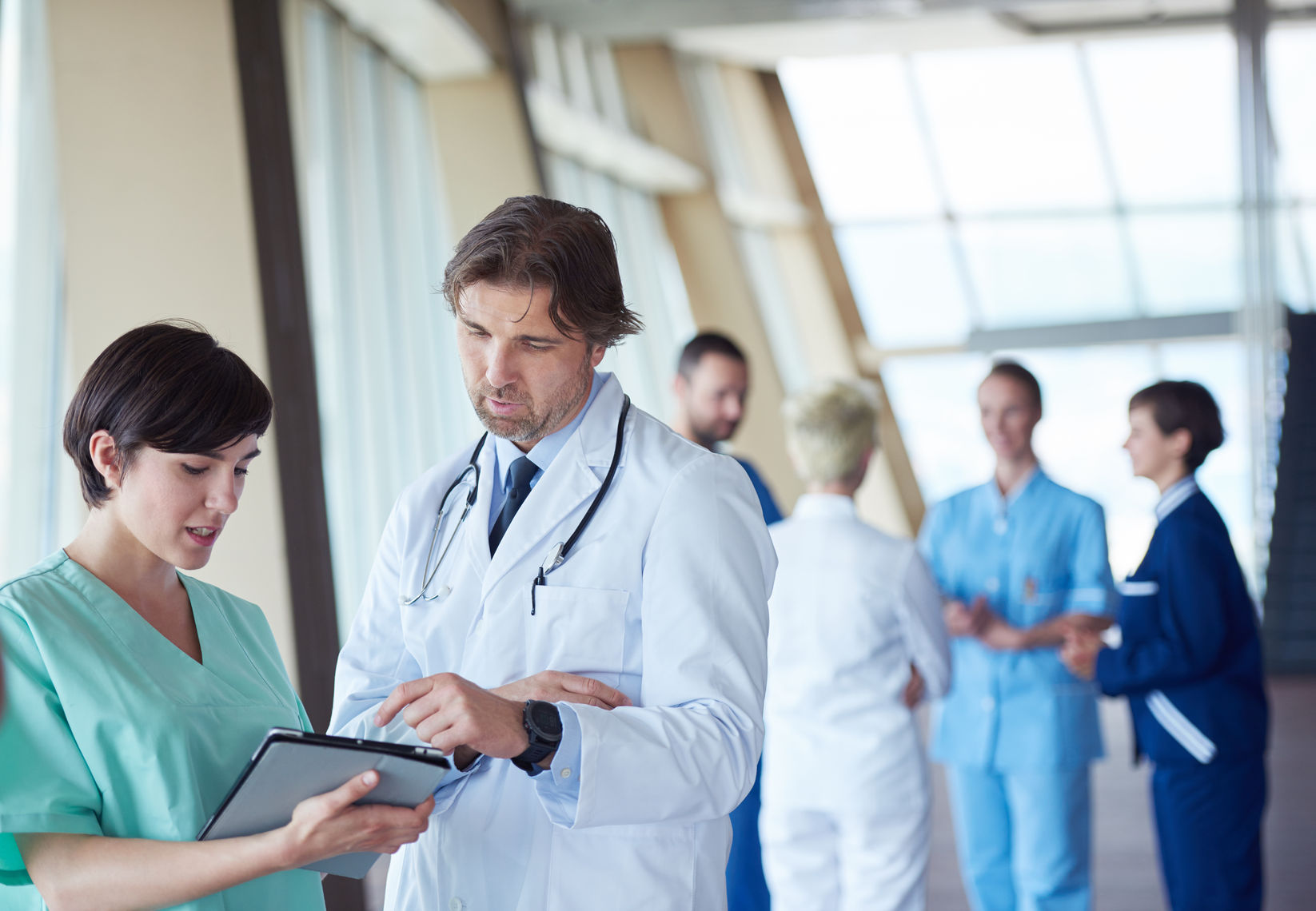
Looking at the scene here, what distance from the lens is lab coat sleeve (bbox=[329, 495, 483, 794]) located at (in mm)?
1468

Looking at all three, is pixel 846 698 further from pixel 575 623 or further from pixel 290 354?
pixel 290 354

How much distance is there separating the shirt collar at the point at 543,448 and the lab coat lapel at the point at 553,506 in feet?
0.09

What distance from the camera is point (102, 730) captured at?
1.18m

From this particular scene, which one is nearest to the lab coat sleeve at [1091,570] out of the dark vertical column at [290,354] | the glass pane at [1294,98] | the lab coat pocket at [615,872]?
the lab coat pocket at [615,872]

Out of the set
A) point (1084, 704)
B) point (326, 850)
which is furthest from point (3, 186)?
point (1084, 704)

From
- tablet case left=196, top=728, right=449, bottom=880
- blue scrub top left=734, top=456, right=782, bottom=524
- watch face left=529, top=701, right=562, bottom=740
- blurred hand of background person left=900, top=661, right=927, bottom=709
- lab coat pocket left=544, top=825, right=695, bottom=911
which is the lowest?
lab coat pocket left=544, top=825, right=695, bottom=911

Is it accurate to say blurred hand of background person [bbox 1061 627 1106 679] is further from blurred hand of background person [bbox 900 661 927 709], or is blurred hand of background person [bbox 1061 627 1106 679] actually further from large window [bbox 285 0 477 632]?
large window [bbox 285 0 477 632]

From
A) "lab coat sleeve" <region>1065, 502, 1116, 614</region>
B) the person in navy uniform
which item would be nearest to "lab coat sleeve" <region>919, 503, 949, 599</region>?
"lab coat sleeve" <region>1065, 502, 1116, 614</region>

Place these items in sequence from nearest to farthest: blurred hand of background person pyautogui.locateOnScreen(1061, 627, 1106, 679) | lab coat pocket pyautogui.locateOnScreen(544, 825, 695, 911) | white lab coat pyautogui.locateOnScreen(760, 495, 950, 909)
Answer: lab coat pocket pyautogui.locateOnScreen(544, 825, 695, 911), white lab coat pyautogui.locateOnScreen(760, 495, 950, 909), blurred hand of background person pyautogui.locateOnScreen(1061, 627, 1106, 679)

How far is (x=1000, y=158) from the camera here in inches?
428

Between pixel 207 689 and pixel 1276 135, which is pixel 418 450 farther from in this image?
pixel 1276 135

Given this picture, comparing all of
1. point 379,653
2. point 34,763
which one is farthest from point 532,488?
point 34,763

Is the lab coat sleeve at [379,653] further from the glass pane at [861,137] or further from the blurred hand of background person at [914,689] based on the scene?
the glass pane at [861,137]

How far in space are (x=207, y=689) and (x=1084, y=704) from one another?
2.17m
